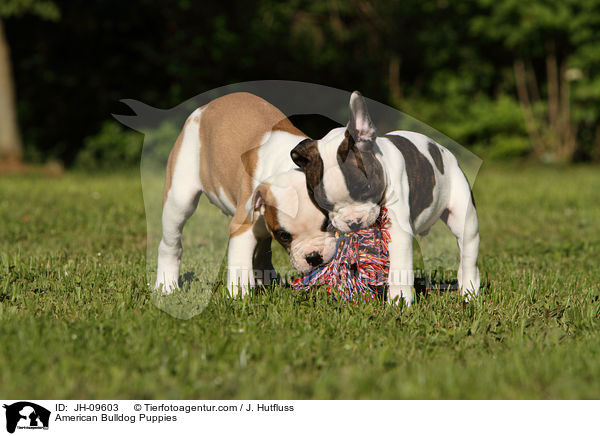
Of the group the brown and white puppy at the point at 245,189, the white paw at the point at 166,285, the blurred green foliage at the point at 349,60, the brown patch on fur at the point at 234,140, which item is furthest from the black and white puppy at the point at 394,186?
the blurred green foliage at the point at 349,60

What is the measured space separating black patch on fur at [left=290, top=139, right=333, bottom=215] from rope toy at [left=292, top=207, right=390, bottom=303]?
1.24 ft

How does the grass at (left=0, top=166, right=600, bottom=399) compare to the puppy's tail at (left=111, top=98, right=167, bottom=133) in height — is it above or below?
below

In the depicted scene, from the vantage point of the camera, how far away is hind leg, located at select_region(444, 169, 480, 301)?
400cm

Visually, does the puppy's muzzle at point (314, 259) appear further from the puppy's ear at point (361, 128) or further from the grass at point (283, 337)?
the puppy's ear at point (361, 128)

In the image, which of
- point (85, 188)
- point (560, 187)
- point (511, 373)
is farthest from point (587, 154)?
point (511, 373)

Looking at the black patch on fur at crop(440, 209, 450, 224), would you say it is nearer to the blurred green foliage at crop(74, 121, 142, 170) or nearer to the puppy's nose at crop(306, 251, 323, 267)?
the puppy's nose at crop(306, 251, 323, 267)

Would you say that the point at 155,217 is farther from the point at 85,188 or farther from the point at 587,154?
the point at 587,154

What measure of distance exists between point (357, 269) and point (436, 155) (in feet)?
2.75

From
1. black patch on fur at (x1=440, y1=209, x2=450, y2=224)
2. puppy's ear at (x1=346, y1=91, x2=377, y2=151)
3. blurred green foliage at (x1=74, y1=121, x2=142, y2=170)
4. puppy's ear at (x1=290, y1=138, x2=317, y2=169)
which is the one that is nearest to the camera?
puppy's ear at (x1=346, y1=91, x2=377, y2=151)

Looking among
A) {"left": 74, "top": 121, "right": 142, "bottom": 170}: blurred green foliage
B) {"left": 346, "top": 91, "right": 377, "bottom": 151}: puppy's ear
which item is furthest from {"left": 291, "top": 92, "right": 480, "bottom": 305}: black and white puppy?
{"left": 74, "top": 121, "right": 142, "bottom": 170}: blurred green foliage

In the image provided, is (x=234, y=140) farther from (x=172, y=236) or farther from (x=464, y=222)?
(x=464, y=222)

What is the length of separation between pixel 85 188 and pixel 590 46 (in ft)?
43.0
